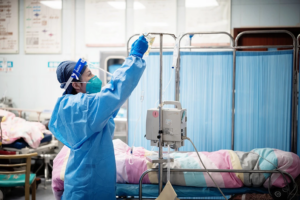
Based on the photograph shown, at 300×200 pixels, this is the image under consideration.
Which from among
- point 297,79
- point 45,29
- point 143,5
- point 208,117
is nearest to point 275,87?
point 297,79

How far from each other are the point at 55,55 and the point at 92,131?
370 cm

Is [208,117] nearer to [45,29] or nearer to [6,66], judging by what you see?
[45,29]

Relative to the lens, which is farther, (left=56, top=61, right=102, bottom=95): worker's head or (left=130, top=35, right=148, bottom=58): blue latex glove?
(left=56, top=61, right=102, bottom=95): worker's head

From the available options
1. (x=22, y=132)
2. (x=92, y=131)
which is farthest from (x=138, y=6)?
(x=92, y=131)

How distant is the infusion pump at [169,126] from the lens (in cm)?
173

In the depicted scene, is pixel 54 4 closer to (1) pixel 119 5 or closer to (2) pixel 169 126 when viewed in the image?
(1) pixel 119 5

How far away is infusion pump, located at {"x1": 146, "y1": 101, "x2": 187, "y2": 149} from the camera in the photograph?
173 centimetres

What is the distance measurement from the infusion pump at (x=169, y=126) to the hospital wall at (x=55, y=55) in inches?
116

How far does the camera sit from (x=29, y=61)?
4.80 meters

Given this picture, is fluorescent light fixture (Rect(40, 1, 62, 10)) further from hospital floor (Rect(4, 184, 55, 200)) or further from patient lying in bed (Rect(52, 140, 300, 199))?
patient lying in bed (Rect(52, 140, 300, 199))

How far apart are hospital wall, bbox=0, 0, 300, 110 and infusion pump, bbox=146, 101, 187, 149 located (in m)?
2.95

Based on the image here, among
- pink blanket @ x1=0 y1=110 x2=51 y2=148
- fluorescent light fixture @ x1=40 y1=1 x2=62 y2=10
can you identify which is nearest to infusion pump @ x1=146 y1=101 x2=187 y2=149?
pink blanket @ x1=0 y1=110 x2=51 y2=148

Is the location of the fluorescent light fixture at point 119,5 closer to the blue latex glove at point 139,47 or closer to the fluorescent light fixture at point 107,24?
the fluorescent light fixture at point 107,24

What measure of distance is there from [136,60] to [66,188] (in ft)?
2.75
